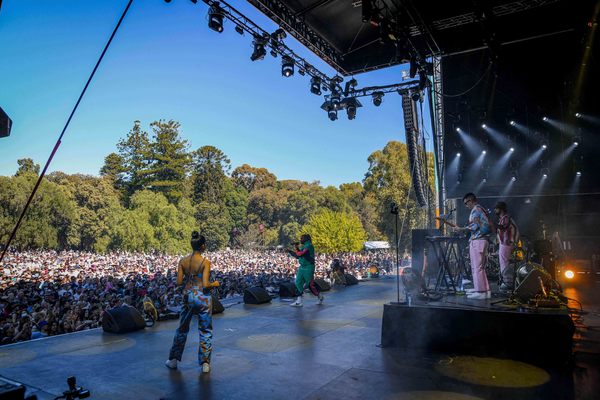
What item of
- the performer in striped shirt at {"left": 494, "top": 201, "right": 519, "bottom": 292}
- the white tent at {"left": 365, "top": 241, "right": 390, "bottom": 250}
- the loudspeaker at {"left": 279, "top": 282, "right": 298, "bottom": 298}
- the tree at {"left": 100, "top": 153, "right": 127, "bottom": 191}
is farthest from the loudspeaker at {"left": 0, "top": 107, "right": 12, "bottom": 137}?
the tree at {"left": 100, "top": 153, "right": 127, "bottom": 191}

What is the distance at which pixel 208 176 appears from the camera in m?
→ 53.8

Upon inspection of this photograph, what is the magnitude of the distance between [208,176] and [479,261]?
166 feet

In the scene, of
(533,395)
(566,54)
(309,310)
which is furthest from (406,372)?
(566,54)

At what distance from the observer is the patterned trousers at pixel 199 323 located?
441cm

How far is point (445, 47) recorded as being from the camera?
10.7 m

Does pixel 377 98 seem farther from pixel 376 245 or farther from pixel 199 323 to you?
pixel 376 245

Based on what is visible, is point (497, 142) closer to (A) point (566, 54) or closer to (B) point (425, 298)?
(A) point (566, 54)

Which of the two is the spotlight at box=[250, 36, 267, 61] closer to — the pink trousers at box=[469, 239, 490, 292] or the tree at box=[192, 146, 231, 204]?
the pink trousers at box=[469, 239, 490, 292]

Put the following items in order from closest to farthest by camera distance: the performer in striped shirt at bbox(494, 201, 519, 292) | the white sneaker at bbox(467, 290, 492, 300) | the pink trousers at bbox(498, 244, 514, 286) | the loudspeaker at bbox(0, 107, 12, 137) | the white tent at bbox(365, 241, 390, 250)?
the loudspeaker at bbox(0, 107, 12, 137), the white sneaker at bbox(467, 290, 492, 300), the performer in striped shirt at bbox(494, 201, 519, 292), the pink trousers at bbox(498, 244, 514, 286), the white tent at bbox(365, 241, 390, 250)

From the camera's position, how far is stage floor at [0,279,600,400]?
12.1 feet

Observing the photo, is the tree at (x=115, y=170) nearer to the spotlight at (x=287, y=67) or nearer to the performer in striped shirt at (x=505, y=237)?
the spotlight at (x=287, y=67)

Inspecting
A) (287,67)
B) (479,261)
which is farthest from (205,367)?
(287,67)

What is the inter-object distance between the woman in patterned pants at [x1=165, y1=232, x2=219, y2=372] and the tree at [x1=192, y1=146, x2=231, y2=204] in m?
49.1

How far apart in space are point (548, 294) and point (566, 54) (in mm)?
8630
